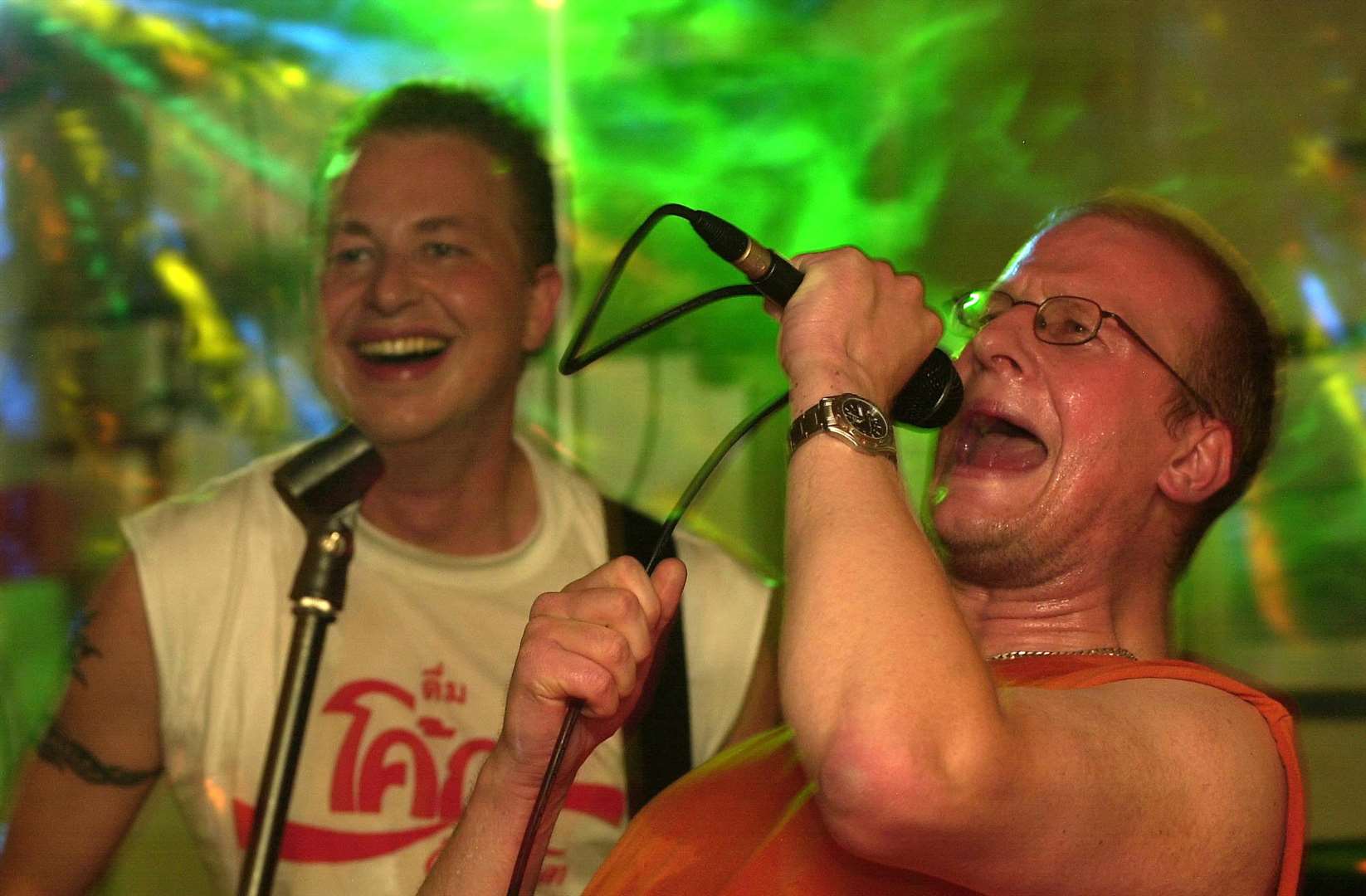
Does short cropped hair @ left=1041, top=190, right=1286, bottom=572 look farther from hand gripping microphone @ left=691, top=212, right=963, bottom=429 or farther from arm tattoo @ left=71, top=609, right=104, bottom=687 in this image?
arm tattoo @ left=71, top=609, right=104, bottom=687

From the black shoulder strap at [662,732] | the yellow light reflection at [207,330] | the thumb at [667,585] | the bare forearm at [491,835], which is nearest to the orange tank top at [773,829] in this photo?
the bare forearm at [491,835]

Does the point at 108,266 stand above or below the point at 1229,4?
below

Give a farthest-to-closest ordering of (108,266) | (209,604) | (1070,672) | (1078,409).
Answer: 1. (108,266)
2. (209,604)
3. (1078,409)
4. (1070,672)

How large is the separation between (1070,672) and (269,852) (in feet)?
2.53

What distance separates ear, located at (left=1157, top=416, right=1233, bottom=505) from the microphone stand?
82 centimetres

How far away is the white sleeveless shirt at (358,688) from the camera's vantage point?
1563 millimetres

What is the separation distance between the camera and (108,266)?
2.62 metres

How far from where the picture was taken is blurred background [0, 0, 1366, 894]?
8.25 feet

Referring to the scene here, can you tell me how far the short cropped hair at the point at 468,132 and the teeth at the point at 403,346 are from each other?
227mm

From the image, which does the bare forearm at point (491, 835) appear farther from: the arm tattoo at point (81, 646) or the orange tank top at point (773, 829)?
the arm tattoo at point (81, 646)

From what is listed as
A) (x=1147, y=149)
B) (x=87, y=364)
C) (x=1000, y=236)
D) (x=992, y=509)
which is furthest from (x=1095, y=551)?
(x=87, y=364)

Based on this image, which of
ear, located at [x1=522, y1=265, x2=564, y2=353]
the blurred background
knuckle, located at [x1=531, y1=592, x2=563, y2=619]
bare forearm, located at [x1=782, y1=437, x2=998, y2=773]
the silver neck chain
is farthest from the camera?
the blurred background

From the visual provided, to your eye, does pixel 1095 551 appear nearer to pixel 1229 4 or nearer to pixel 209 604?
pixel 209 604

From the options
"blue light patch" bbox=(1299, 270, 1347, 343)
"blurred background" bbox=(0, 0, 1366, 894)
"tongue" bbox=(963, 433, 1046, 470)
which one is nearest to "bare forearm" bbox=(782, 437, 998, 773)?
"tongue" bbox=(963, 433, 1046, 470)
